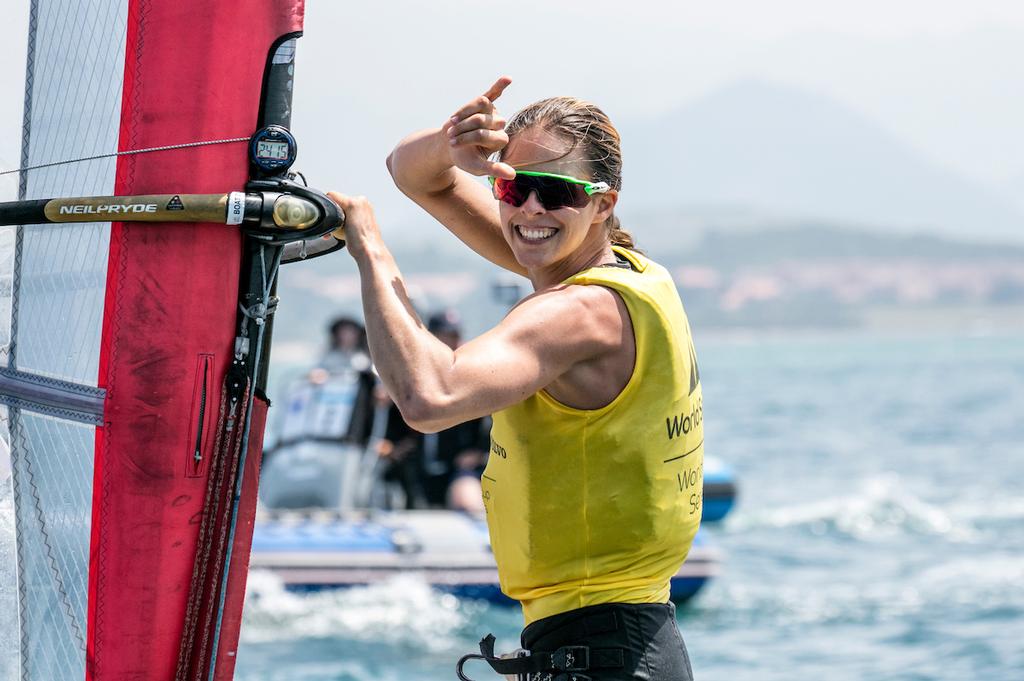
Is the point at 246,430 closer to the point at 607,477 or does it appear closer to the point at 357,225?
the point at 357,225

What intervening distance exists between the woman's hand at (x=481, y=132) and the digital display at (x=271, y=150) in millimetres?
307

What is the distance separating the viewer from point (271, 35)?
2.51 meters

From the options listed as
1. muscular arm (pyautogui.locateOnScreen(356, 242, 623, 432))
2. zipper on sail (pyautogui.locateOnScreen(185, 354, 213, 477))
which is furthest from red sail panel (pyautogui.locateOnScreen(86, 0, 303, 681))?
muscular arm (pyautogui.locateOnScreen(356, 242, 623, 432))

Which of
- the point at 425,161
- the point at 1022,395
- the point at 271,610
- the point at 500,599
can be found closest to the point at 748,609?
the point at 500,599

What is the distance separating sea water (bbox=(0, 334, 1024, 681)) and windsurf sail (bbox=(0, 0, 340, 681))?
26 centimetres

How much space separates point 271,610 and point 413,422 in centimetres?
904

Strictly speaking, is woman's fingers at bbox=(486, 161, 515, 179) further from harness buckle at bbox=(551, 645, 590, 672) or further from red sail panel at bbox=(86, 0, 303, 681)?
harness buckle at bbox=(551, 645, 590, 672)

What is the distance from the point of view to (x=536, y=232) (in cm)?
269

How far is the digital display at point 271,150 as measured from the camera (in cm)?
250

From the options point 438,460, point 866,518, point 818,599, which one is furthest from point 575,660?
point 866,518

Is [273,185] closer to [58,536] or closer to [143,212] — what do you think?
[143,212]

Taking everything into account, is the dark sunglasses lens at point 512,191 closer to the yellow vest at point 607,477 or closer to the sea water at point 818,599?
the yellow vest at point 607,477

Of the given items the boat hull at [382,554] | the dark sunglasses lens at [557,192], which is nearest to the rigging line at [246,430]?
the dark sunglasses lens at [557,192]

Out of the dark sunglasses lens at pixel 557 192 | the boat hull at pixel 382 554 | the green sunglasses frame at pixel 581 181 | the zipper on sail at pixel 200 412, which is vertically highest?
the green sunglasses frame at pixel 581 181
